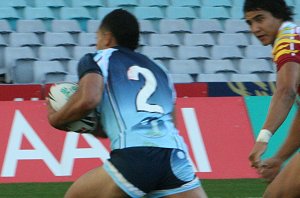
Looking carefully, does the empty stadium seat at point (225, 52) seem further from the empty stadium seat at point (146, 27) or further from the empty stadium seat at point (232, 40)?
the empty stadium seat at point (146, 27)

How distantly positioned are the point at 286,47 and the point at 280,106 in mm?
355

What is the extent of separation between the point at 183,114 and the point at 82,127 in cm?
668

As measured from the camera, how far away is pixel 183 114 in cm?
1138

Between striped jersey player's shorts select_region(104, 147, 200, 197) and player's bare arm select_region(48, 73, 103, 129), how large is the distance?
0.29 m

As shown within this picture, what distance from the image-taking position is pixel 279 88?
4.58 metres

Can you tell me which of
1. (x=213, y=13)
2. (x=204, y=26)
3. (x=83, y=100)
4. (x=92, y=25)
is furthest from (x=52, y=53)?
(x=83, y=100)

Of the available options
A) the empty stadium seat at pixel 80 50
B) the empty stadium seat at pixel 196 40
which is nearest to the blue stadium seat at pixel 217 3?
the empty stadium seat at pixel 196 40

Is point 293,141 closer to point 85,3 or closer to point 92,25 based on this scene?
point 92,25

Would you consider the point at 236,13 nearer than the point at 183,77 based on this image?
No

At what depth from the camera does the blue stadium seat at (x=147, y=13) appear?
16.3 meters

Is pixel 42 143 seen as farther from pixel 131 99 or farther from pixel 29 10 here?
pixel 131 99

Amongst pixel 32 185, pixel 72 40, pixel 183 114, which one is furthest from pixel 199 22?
pixel 32 185

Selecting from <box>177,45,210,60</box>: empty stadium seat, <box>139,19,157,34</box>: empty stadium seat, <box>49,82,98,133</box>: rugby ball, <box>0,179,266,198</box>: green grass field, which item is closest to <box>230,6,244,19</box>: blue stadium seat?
<box>177,45,210,60</box>: empty stadium seat

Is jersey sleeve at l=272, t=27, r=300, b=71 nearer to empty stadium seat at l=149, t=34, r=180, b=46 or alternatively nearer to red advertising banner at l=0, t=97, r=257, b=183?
red advertising banner at l=0, t=97, r=257, b=183
